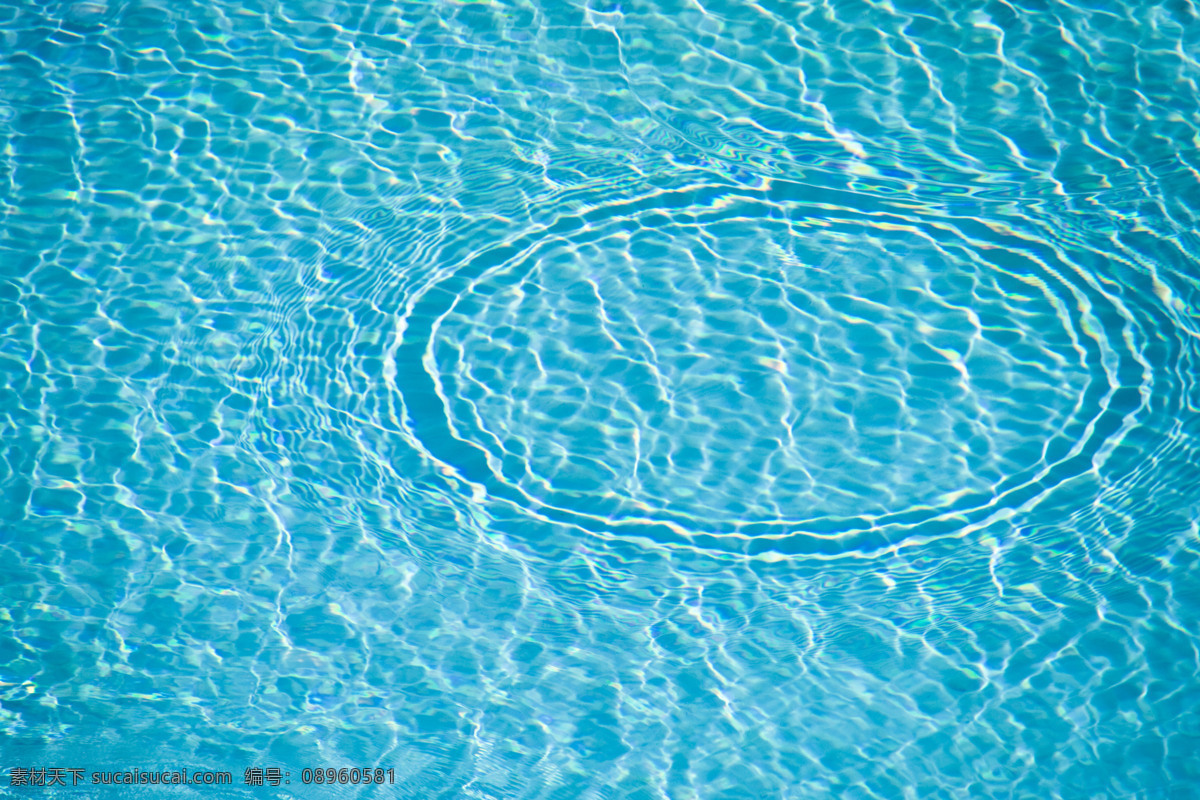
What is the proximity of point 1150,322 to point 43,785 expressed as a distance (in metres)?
3.18

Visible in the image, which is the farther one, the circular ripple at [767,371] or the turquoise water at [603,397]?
the circular ripple at [767,371]

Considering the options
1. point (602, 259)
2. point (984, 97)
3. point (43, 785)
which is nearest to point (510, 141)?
point (602, 259)

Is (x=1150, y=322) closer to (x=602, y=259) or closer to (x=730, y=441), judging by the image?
(x=730, y=441)

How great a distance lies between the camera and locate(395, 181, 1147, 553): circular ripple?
2.46 metres

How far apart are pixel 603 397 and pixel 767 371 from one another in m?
0.48

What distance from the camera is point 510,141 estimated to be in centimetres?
278

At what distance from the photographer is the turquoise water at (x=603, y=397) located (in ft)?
7.39

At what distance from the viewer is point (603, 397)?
2557mm

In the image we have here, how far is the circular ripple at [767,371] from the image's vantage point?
8.07ft

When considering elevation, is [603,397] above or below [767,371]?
below

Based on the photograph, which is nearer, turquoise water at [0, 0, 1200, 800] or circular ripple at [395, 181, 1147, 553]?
turquoise water at [0, 0, 1200, 800]

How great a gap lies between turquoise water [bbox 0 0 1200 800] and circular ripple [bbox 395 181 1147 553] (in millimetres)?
12

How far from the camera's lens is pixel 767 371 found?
256 centimetres

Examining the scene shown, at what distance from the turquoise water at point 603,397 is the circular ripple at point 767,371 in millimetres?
12
